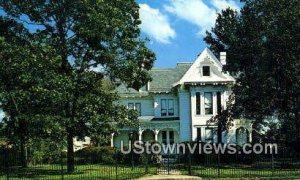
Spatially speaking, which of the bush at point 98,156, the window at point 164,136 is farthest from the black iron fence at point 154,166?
the window at point 164,136

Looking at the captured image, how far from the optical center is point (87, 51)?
3625cm

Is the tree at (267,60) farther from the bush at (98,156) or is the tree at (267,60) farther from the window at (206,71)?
the bush at (98,156)

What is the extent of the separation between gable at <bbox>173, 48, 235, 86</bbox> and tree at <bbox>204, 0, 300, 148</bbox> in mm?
7729

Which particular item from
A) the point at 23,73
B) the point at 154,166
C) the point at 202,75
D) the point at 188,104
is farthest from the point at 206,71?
the point at 23,73

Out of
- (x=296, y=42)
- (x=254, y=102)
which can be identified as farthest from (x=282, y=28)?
(x=254, y=102)

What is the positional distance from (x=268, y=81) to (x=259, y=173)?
30.3ft

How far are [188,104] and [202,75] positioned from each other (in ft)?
10.4

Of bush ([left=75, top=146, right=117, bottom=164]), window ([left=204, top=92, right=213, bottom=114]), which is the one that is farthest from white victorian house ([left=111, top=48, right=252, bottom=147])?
bush ([left=75, top=146, right=117, bottom=164])

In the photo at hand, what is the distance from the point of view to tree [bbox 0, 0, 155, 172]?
116 ft

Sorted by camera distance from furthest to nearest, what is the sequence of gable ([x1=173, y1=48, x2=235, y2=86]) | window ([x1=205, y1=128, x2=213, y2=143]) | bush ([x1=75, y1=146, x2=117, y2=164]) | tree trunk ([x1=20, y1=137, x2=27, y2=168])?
window ([x1=205, y1=128, x2=213, y2=143]) → gable ([x1=173, y1=48, x2=235, y2=86]) → bush ([x1=75, y1=146, x2=117, y2=164]) → tree trunk ([x1=20, y1=137, x2=27, y2=168])

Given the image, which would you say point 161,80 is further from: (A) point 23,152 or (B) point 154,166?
(A) point 23,152

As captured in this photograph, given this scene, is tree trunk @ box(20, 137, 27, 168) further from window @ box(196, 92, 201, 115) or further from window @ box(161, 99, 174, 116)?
window @ box(196, 92, 201, 115)

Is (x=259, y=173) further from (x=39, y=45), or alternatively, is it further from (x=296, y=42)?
(x=39, y=45)

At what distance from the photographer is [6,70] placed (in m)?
35.7
